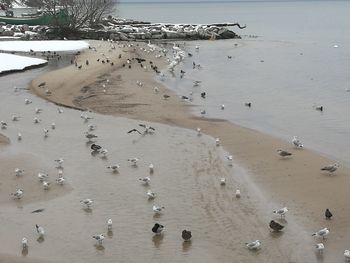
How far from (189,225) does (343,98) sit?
16468 mm

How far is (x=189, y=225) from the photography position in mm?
11047

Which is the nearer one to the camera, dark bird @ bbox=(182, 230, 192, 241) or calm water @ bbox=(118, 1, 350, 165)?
dark bird @ bbox=(182, 230, 192, 241)

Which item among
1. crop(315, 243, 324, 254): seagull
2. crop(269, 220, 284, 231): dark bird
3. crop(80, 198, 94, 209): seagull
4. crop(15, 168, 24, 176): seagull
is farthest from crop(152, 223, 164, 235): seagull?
crop(15, 168, 24, 176): seagull

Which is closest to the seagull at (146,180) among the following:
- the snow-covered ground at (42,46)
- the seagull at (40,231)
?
the seagull at (40,231)

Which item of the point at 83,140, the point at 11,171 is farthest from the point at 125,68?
the point at 11,171

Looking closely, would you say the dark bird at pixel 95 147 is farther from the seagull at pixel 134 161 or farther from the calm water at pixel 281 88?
the calm water at pixel 281 88

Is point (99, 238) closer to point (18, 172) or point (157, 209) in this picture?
point (157, 209)

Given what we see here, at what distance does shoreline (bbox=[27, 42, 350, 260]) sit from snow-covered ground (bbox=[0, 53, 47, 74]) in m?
2.99

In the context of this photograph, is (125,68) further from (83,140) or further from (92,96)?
(83,140)

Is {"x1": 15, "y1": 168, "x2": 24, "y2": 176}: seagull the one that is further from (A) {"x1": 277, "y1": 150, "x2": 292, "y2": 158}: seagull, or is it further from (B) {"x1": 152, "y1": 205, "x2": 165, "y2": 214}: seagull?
(A) {"x1": 277, "y1": 150, "x2": 292, "y2": 158}: seagull

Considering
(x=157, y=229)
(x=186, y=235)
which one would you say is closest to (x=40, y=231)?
(x=157, y=229)

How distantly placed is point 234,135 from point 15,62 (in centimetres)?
1884

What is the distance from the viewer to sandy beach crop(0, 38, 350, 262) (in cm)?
1012

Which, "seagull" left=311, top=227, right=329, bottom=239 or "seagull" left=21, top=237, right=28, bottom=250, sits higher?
"seagull" left=311, top=227, right=329, bottom=239
